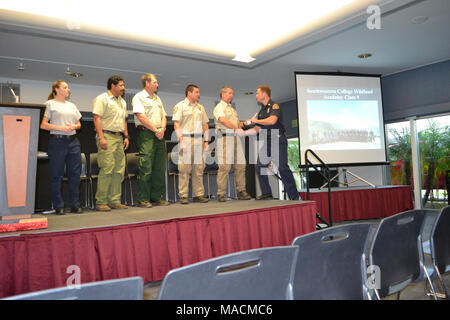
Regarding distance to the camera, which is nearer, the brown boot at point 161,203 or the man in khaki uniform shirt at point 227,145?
the brown boot at point 161,203

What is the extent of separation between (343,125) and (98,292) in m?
7.05

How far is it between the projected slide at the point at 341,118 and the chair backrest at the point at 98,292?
6.24 meters

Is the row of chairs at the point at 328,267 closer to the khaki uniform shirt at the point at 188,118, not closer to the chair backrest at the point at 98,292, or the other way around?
the chair backrest at the point at 98,292

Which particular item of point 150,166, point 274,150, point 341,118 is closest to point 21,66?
point 150,166

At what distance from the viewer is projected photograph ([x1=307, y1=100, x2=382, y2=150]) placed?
22.5 ft

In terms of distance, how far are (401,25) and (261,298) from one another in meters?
5.43

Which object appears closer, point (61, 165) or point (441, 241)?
point (441, 241)

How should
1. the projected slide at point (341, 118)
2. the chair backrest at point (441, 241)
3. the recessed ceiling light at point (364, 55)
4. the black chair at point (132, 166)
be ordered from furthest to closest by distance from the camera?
the projected slide at point (341, 118) < the recessed ceiling light at point (364, 55) < the black chair at point (132, 166) < the chair backrest at point (441, 241)

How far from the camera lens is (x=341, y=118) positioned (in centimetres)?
703

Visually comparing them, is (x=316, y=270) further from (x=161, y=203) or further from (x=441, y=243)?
(x=161, y=203)

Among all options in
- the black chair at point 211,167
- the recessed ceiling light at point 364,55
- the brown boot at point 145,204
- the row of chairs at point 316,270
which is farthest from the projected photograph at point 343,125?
the row of chairs at point 316,270

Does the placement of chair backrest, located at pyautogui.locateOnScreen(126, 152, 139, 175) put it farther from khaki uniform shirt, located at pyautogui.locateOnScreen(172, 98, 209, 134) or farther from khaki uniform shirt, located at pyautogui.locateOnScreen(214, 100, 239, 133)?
khaki uniform shirt, located at pyautogui.locateOnScreen(214, 100, 239, 133)

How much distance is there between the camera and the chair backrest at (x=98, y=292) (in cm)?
63
